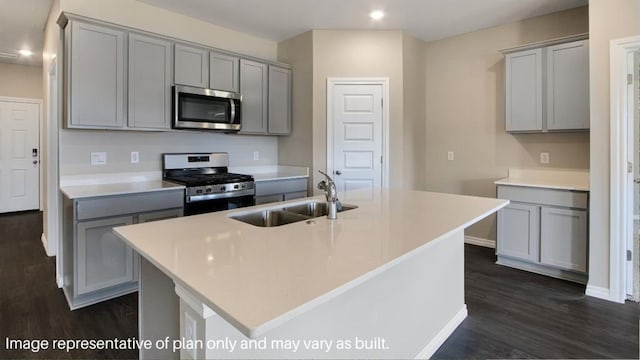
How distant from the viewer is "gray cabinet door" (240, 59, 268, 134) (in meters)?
3.86

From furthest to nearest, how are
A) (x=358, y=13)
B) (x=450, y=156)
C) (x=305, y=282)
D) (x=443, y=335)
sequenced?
(x=450, y=156) < (x=358, y=13) < (x=443, y=335) < (x=305, y=282)

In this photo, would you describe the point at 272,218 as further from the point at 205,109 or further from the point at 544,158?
the point at 544,158

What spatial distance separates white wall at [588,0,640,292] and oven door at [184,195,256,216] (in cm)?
307

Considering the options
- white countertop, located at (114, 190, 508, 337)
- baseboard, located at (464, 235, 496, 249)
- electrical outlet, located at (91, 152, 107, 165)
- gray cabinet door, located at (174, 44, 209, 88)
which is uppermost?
gray cabinet door, located at (174, 44, 209, 88)

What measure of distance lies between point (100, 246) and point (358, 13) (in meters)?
3.25

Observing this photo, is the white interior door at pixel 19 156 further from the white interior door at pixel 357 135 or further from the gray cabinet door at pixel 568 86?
the gray cabinet door at pixel 568 86

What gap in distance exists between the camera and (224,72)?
12.0 ft

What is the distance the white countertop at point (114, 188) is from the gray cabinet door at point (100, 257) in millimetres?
210

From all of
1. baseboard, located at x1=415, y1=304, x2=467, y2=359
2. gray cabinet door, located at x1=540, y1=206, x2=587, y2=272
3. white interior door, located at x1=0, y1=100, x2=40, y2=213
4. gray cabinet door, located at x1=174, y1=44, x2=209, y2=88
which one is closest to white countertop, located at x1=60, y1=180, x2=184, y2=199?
gray cabinet door, located at x1=174, y1=44, x2=209, y2=88

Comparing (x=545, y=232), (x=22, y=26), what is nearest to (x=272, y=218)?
(x=545, y=232)

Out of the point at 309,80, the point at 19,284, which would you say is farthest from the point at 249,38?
the point at 19,284

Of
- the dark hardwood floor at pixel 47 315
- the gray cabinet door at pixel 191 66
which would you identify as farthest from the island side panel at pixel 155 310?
the gray cabinet door at pixel 191 66

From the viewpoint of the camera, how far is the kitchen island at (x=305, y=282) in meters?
0.90

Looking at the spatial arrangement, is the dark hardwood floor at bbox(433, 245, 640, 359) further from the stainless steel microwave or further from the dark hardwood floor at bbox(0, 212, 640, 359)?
the stainless steel microwave
